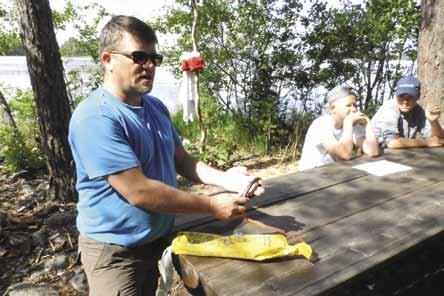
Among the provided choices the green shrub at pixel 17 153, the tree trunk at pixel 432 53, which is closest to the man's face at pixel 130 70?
the tree trunk at pixel 432 53

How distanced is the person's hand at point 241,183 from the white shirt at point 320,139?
1342 millimetres

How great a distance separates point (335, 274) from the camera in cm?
139

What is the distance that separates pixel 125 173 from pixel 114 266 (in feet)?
1.62

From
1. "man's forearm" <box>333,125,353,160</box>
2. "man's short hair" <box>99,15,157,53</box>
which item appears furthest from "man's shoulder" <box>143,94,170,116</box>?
"man's forearm" <box>333,125,353,160</box>

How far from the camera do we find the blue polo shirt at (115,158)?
1.38 m

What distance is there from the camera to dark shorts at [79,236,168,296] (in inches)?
62.6

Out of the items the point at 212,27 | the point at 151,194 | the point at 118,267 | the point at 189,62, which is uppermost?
the point at 212,27

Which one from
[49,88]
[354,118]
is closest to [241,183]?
[354,118]

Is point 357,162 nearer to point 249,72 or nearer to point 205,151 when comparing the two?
point 205,151

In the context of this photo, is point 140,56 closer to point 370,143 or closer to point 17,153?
point 370,143

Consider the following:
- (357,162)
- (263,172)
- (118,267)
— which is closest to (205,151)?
(263,172)

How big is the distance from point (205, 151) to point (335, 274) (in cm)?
416

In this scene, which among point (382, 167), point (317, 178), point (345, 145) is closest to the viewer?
point (317, 178)

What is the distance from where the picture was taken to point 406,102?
11.7ft
